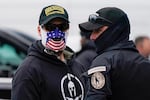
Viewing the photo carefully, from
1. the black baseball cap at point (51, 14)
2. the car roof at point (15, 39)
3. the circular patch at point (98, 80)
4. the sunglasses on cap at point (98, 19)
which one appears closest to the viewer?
the circular patch at point (98, 80)

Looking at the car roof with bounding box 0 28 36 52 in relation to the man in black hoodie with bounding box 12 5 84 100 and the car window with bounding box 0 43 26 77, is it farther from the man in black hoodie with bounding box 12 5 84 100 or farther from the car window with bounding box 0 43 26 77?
the man in black hoodie with bounding box 12 5 84 100

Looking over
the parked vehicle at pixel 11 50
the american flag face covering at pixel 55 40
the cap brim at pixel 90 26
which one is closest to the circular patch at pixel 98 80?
the cap brim at pixel 90 26

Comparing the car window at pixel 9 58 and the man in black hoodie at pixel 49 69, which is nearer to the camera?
the man in black hoodie at pixel 49 69

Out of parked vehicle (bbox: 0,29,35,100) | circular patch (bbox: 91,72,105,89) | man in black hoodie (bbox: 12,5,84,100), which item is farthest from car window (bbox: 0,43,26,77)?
circular patch (bbox: 91,72,105,89)

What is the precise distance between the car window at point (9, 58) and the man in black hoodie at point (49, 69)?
7.17 ft

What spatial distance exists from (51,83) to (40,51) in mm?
261

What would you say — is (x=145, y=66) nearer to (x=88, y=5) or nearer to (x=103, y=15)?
(x=103, y=15)

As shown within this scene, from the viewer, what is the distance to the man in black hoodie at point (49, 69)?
5.16 meters

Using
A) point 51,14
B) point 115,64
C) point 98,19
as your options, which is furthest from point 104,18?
point 51,14

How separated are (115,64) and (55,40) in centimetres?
67

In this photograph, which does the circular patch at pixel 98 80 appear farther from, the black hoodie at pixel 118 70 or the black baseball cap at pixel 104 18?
the black baseball cap at pixel 104 18

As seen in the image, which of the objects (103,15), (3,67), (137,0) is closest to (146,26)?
(137,0)

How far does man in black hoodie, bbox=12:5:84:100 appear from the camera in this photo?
516 cm

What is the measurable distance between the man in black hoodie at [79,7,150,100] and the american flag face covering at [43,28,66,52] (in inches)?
11.1
